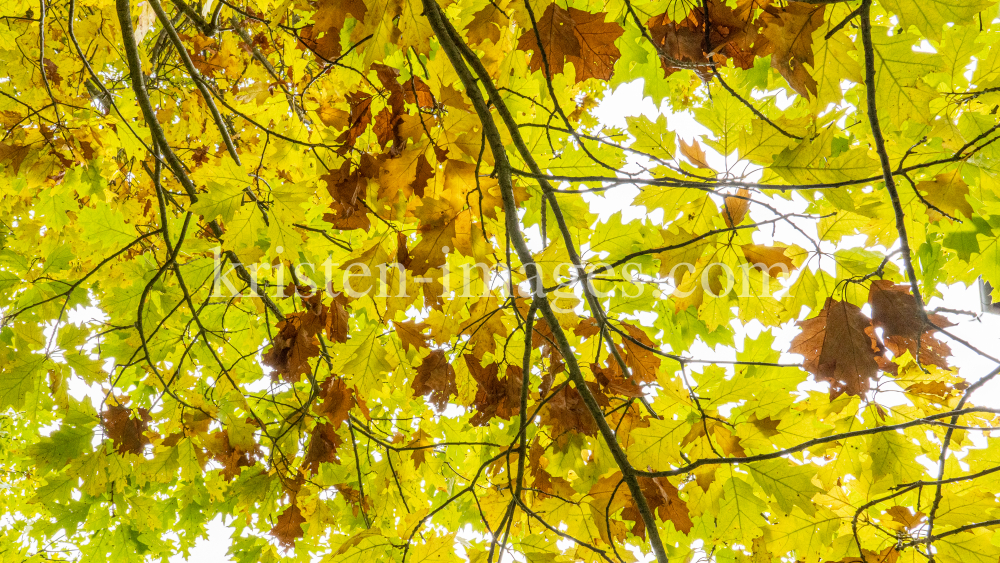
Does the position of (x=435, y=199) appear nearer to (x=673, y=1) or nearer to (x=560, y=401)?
(x=560, y=401)

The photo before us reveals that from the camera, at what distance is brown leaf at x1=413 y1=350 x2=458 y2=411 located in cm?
144

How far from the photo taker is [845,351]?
3.84 ft

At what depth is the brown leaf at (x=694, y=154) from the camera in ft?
4.71

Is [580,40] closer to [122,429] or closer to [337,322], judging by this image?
[337,322]

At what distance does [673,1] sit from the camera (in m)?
1.49

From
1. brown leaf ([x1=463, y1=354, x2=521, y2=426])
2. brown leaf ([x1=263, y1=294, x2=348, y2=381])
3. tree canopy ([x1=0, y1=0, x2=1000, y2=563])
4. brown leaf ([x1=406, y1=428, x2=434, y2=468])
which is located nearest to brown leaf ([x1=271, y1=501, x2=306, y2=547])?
tree canopy ([x1=0, y1=0, x2=1000, y2=563])

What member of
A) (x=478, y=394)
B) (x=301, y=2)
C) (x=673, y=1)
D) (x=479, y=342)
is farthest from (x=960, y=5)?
(x=301, y=2)

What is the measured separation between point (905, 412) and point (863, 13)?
4.50 ft

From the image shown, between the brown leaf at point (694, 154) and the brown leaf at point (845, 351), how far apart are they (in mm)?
497

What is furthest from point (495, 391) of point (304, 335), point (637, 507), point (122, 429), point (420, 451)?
point (122, 429)

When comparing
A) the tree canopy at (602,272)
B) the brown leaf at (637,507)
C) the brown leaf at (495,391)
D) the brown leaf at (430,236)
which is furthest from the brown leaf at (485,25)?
the brown leaf at (637,507)

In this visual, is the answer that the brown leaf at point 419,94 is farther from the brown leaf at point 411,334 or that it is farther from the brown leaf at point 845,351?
the brown leaf at point 845,351

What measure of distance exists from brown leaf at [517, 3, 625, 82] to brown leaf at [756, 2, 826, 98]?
1.15 feet

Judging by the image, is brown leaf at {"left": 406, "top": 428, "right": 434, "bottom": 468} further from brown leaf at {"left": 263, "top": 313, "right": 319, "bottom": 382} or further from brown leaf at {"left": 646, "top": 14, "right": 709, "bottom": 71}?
brown leaf at {"left": 646, "top": 14, "right": 709, "bottom": 71}
